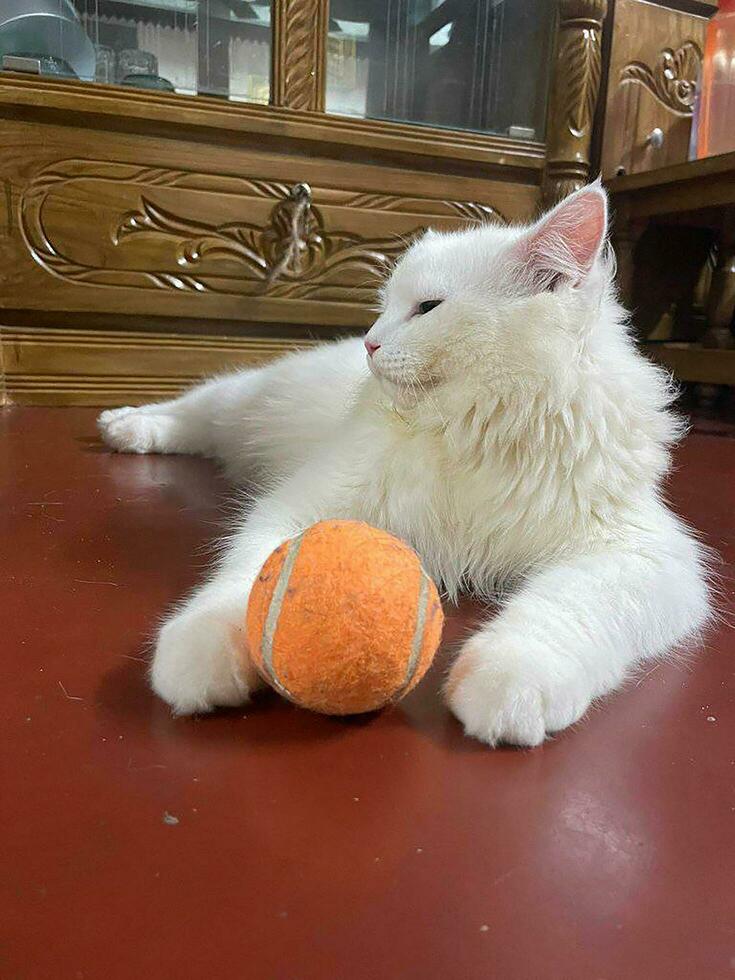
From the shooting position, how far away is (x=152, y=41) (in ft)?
8.43

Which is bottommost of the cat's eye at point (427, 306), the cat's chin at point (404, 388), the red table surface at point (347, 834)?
the red table surface at point (347, 834)

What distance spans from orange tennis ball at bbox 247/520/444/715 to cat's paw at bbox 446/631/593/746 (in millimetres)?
52

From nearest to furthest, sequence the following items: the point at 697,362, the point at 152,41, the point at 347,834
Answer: the point at 347,834 → the point at 152,41 → the point at 697,362

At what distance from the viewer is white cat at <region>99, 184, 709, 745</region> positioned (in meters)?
0.86

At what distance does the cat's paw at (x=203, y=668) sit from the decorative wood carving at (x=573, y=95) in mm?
2608

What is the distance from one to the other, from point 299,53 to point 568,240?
2054 millimetres

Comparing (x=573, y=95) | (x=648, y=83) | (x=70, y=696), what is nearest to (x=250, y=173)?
(x=573, y=95)

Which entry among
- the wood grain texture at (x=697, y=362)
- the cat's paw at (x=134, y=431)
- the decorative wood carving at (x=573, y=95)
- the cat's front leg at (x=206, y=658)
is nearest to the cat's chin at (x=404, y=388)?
the cat's front leg at (x=206, y=658)

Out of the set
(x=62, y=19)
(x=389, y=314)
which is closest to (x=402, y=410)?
(x=389, y=314)

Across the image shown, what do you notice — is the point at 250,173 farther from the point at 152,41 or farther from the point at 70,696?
the point at 70,696

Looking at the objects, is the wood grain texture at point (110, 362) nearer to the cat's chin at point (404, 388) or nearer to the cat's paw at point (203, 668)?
the cat's chin at point (404, 388)

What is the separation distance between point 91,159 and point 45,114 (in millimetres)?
171

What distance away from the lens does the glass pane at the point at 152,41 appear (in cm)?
249

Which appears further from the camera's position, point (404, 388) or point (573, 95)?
point (573, 95)
